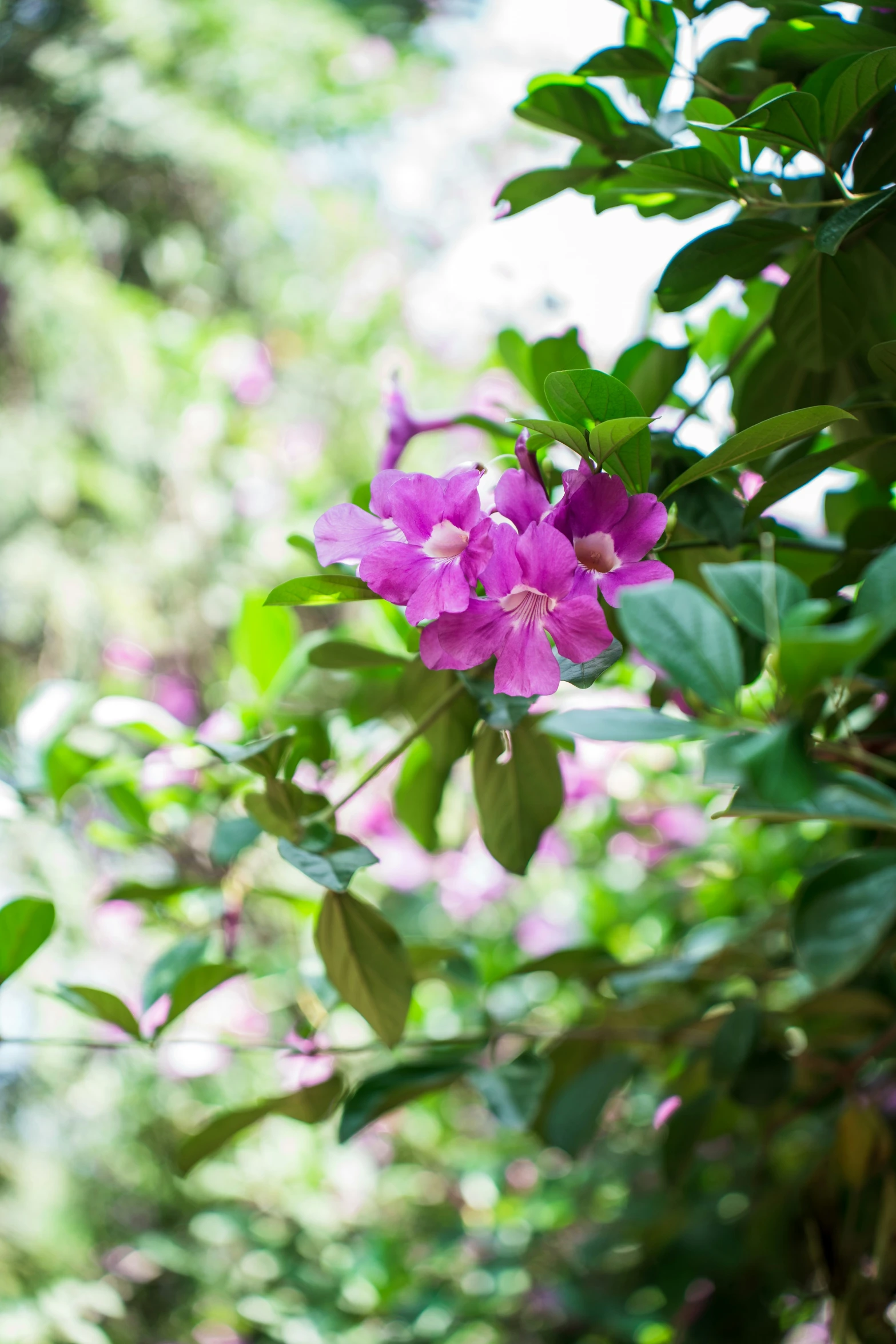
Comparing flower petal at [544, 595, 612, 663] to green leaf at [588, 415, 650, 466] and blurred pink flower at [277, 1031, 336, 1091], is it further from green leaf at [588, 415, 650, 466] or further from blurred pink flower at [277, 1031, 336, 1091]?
blurred pink flower at [277, 1031, 336, 1091]

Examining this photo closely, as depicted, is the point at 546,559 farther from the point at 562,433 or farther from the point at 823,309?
the point at 823,309

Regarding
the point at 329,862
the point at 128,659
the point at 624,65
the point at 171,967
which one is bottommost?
the point at 128,659

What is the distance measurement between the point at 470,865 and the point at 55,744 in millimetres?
757

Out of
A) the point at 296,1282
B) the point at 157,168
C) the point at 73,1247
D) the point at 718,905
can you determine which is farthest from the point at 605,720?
the point at 157,168

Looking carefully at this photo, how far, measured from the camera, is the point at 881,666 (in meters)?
0.38

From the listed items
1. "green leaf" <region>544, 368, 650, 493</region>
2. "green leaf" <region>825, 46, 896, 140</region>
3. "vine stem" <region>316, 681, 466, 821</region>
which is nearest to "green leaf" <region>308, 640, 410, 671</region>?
"vine stem" <region>316, 681, 466, 821</region>

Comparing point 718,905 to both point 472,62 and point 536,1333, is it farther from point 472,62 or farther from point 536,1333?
point 472,62

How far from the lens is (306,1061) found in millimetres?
534

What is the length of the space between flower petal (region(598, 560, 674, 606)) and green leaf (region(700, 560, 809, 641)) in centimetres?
4

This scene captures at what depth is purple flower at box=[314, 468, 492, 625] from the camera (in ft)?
0.88

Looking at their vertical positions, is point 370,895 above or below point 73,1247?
above

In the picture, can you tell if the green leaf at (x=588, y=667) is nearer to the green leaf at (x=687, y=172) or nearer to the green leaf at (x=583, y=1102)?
the green leaf at (x=687, y=172)

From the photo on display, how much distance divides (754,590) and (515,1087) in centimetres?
32

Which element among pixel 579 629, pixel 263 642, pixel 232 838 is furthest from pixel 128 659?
pixel 579 629
